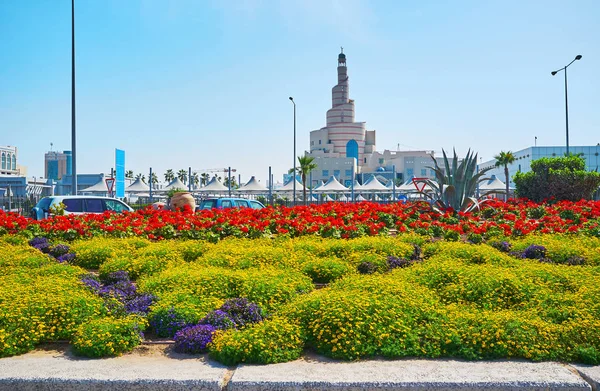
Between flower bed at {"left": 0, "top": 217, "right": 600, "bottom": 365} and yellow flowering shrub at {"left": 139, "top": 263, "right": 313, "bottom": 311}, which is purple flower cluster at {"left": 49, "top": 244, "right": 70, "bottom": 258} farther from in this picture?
yellow flowering shrub at {"left": 139, "top": 263, "right": 313, "bottom": 311}

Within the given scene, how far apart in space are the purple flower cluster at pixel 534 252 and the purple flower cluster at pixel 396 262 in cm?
220

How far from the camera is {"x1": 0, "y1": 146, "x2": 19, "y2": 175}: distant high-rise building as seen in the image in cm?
12875

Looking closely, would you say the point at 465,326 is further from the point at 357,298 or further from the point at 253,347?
the point at 253,347

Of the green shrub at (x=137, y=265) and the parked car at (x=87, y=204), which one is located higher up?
the parked car at (x=87, y=204)

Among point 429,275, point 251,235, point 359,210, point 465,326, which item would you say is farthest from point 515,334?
point 359,210

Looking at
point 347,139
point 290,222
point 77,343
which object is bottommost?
point 77,343

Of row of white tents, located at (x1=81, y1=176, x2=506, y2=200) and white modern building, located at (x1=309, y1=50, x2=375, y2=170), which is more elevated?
white modern building, located at (x1=309, y1=50, x2=375, y2=170)

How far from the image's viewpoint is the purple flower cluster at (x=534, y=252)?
940 centimetres

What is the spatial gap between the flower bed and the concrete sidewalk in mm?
215

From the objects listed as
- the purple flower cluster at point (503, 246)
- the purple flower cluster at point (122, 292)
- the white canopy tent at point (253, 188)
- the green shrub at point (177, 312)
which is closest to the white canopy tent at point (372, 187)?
the white canopy tent at point (253, 188)

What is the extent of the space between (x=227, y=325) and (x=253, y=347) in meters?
0.75

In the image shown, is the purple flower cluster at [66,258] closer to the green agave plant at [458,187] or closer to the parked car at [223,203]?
the green agave plant at [458,187]

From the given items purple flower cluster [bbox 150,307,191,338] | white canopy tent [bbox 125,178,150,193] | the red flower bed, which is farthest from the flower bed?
white canopy tent [bbox 125,178,150,193]

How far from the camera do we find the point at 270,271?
7.57 m
